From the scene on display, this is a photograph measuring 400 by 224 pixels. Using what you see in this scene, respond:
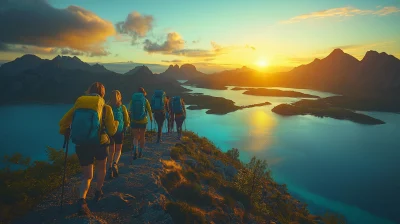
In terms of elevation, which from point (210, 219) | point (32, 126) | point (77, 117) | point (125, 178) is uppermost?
point (77, 117)

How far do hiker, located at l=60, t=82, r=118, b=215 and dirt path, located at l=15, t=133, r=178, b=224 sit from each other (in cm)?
70

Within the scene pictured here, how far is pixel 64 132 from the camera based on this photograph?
19.4 feet

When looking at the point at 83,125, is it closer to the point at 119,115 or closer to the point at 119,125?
the point at 119,115

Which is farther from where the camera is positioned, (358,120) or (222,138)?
(358,120)

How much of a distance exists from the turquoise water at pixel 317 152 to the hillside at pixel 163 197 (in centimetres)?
3000

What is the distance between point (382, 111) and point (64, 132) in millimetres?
213944

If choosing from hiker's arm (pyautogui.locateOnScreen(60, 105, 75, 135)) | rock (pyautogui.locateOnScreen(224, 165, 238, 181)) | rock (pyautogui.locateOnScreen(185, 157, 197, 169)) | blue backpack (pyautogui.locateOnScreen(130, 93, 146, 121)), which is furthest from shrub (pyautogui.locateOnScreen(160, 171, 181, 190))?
rock (pyautogui.locateOnScreen(224, 165, 238, 181))

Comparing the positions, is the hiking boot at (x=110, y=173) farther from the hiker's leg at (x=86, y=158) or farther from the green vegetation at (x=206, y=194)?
the hiker's leg at (x=86, y=158)

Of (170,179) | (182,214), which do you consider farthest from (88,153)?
(170,179)

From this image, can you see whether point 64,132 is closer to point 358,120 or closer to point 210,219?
point 210,219

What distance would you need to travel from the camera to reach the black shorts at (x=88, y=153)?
549cm

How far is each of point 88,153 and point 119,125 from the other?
2.76 m

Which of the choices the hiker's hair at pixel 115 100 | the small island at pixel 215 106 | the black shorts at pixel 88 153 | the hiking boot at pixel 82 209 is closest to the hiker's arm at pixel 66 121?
the black shorts at pixel 88 153

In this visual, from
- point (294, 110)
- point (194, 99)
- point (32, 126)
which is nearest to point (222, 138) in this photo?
point (294, 110)
